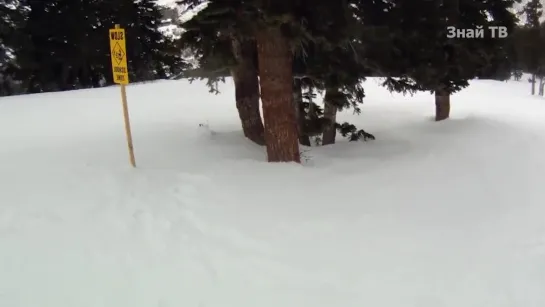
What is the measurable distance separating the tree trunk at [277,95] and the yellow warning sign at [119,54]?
5.49 feet

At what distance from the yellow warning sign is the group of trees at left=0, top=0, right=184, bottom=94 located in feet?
41.5

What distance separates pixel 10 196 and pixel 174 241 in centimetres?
189

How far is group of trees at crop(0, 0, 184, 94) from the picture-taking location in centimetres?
1739

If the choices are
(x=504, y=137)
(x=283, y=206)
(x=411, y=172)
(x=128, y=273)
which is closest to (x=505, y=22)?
(x=504, y=137)

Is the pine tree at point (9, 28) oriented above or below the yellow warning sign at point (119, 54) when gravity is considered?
above

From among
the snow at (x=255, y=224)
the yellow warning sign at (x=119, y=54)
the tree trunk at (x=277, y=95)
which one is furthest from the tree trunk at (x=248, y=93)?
the yellow warning sign at (x=119, y=54)

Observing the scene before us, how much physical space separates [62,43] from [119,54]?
15.4 metres

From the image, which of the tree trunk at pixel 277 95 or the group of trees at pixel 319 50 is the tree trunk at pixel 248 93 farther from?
the tree trunk at pixel 277 95

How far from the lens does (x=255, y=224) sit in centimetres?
458

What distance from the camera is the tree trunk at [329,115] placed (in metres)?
8.16

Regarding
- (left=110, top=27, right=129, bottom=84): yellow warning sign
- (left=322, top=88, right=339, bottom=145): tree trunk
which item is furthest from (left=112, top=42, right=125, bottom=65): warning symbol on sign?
(left=322, top=88, right=339, bottom=145): tree trunk

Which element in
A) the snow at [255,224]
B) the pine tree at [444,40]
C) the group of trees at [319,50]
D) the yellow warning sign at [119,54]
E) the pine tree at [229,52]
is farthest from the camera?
the pine tree at [444,40]

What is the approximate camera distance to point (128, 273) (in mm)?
3549

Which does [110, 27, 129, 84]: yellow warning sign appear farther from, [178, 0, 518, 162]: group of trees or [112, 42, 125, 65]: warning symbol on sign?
[178, 0, 518, 162]: group of trees
